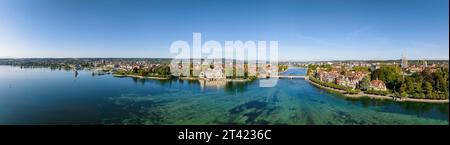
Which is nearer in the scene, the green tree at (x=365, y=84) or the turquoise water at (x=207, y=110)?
the turquoise water at (x=207, y=110)

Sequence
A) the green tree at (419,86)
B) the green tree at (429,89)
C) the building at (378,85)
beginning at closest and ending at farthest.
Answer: the green tree at (429,89), the green tree at (419,86), the building at (378,85)

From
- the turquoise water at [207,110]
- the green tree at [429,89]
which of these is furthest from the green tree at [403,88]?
the turquoise water at [207,110]

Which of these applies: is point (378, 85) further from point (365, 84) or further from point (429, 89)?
point (429, 89)

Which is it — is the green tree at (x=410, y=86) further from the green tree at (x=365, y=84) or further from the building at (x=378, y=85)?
the green tree at (x=365, y=84)

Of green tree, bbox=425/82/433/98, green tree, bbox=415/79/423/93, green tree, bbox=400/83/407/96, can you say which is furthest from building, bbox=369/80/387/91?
green tree, bbox=425/82/433/98

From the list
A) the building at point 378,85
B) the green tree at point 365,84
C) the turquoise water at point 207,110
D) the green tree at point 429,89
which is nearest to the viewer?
the turquoise water at point 207,110

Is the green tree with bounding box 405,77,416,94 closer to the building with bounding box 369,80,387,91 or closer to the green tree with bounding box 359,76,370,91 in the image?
the building with bounding box 369,80,387,91

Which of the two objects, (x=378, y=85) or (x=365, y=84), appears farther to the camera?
(x=365, y=84)

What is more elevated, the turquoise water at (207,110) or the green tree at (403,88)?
the green tree at (403,88)

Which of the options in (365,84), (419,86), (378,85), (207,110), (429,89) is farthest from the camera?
(365,84)

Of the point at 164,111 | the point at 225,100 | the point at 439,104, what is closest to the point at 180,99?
the point at 225,100

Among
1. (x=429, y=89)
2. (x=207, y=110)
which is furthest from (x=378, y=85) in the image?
(x=207, y=110)
